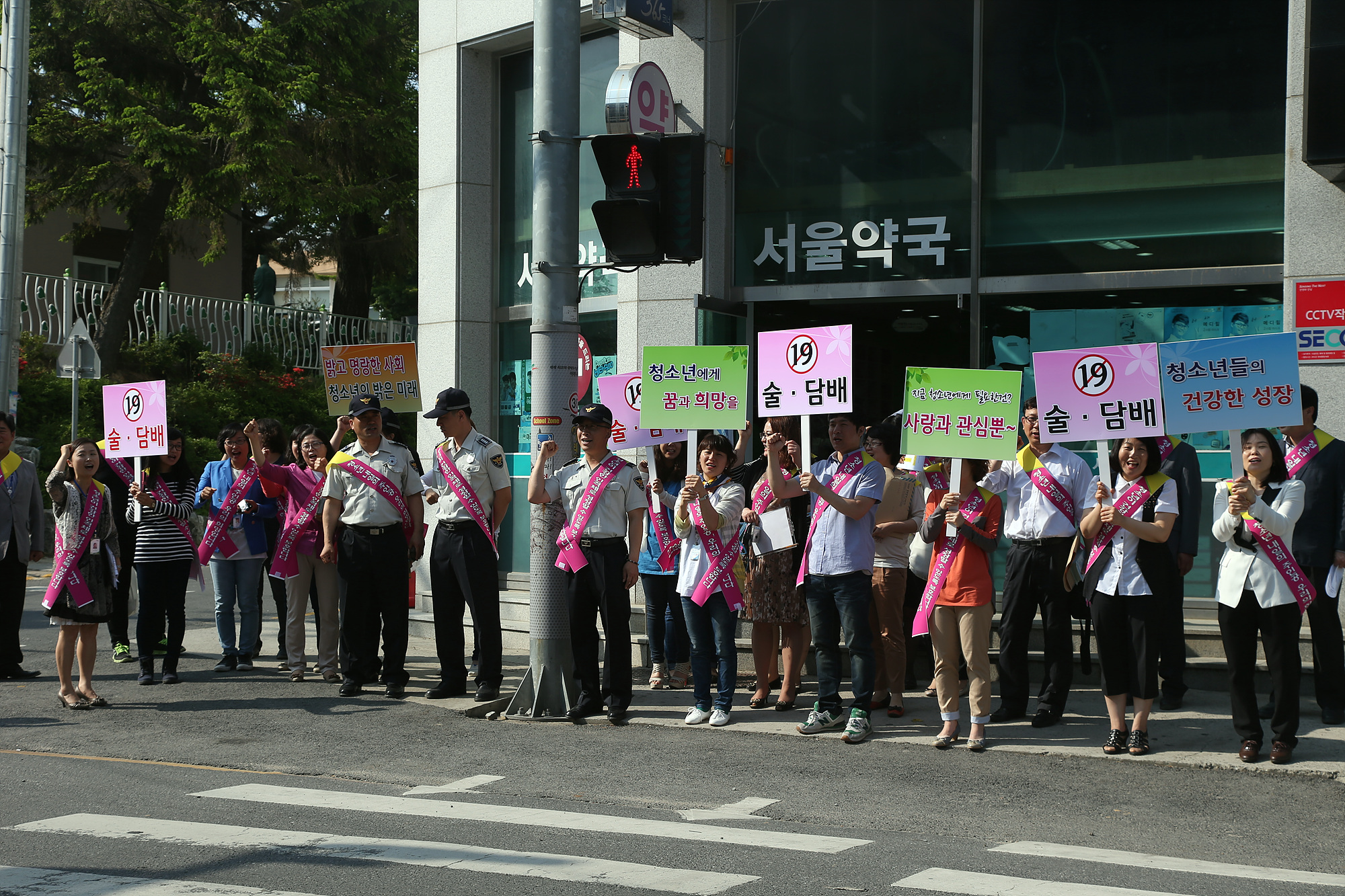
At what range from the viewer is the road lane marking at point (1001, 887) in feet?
16.0

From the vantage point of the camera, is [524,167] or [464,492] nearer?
[464,492]

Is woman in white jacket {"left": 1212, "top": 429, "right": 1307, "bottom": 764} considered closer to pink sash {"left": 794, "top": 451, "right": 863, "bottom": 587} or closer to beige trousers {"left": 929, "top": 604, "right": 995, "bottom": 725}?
beige trousers {"left": 929, "top": 604, "right": 995, "bottom": 725}

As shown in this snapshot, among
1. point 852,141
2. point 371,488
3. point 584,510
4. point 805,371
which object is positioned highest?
point 852,141

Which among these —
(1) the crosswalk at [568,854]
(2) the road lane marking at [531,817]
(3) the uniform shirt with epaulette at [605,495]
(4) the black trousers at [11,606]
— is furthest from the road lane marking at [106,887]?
(4) the black trousers at [11,606]

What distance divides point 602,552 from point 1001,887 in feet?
13.5

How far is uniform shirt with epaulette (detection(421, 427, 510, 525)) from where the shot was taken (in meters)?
9.32

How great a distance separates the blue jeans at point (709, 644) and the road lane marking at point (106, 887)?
4096mm

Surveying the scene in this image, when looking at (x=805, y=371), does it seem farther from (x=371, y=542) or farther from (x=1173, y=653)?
(x=371, y=542)

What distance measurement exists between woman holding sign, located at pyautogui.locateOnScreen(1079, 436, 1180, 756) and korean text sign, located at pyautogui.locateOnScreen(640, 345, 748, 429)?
2.27 meters

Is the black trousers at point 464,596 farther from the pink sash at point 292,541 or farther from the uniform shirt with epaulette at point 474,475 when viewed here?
the pink sash at point 292,541

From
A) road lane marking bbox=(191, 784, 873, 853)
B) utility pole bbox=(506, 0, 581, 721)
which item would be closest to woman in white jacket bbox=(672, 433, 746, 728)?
utility pole bbox=(506, 0, 581, 721)

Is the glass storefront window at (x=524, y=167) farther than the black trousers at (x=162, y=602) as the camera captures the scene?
Yes

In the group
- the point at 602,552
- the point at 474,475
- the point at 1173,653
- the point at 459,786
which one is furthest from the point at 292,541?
the point at 1173,653

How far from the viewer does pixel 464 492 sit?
9.28 meters
